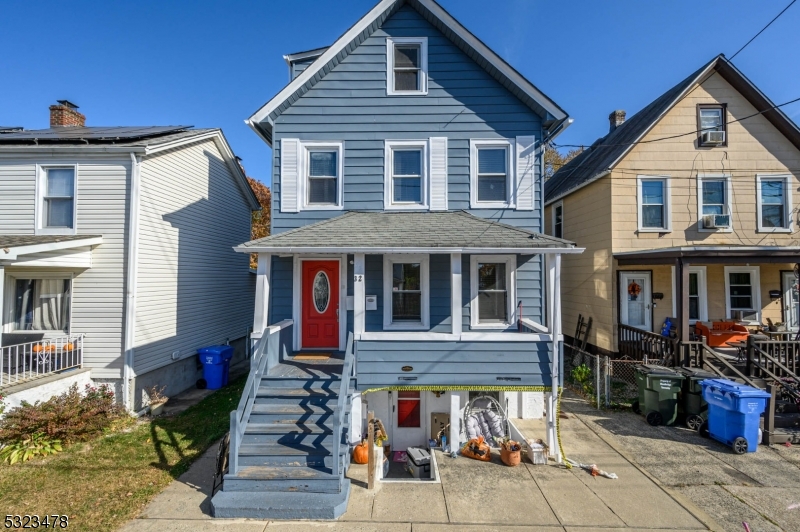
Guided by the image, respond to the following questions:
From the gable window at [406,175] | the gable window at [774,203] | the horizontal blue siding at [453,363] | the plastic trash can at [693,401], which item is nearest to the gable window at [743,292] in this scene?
the gable window at [774,203]

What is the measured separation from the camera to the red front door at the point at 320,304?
28.6 ft

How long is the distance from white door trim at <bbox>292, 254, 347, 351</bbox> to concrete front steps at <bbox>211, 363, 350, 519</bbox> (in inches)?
59.7

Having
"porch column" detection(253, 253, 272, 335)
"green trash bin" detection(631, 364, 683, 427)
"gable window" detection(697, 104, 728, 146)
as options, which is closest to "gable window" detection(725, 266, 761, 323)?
"gable window" detection(697, 104, 728, 146)

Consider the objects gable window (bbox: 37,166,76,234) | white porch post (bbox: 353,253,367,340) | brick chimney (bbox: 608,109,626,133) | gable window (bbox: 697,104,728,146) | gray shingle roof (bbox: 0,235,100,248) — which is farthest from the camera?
brick chimney (bbox: 608,109,626,133)

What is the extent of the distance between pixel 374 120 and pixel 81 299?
8400 mm

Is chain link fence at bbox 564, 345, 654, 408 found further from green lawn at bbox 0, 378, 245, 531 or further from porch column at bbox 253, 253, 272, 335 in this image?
green lawn at bbox 0, 378, 245, 531

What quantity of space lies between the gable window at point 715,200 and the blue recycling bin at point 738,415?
20.9ft

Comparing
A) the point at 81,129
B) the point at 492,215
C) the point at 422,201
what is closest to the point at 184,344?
the point at 81,129

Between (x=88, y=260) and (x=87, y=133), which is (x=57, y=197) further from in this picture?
(x=87, y=133)

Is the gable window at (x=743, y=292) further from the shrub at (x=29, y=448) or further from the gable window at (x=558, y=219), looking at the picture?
the shrub at (x=29, y=448)

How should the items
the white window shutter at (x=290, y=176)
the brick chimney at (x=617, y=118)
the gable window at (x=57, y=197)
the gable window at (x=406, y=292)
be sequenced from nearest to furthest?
the gable window at (x=406, y=292) < the white window shutter at (x=290, y=176) < the gable window at (x=57, y=197) < the brick chimney at (x=617, y=118)

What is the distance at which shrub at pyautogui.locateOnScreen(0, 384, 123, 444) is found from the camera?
22.7 ft

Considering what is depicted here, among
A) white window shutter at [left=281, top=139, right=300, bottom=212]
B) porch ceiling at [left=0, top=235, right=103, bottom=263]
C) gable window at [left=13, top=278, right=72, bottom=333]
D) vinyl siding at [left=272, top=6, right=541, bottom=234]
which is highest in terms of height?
vinyl siding at [left=272, top=6, right=541, bottom=234]

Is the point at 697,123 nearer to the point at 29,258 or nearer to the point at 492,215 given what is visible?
the point at 492,215
